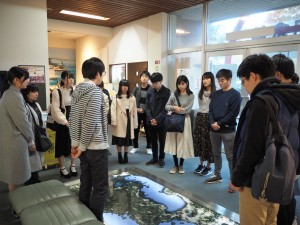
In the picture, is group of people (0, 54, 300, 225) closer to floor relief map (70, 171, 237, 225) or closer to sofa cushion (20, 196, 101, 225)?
sofa cushion (20, 196, 101, 225)

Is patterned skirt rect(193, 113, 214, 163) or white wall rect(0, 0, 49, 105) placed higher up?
white wall rect(0, 0, 49, 105)

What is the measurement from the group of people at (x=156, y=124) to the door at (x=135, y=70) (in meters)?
1.87

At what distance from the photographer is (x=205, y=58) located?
5109mm

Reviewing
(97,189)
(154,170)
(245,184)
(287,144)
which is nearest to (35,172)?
(97,189)

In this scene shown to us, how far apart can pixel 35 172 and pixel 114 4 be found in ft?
12.1

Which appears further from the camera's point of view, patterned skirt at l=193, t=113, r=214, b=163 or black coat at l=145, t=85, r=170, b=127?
black coat at l=145, t=85, r=170, b=127

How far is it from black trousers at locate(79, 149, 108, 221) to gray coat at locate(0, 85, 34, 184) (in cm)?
73

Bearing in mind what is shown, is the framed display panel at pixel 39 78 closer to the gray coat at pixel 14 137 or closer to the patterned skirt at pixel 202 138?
the gray coat at pixel 14 137

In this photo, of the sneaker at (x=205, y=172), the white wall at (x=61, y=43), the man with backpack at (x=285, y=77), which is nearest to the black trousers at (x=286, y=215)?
the man with backpack at (x=285, y=77)

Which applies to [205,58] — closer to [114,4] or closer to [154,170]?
[114,4]

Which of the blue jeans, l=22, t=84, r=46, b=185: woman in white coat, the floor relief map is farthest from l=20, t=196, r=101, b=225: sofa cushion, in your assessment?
the blue jeans

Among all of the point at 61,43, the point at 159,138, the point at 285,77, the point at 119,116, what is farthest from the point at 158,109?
the point at 61,43

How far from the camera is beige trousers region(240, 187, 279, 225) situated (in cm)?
135

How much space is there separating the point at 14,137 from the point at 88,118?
92cm
